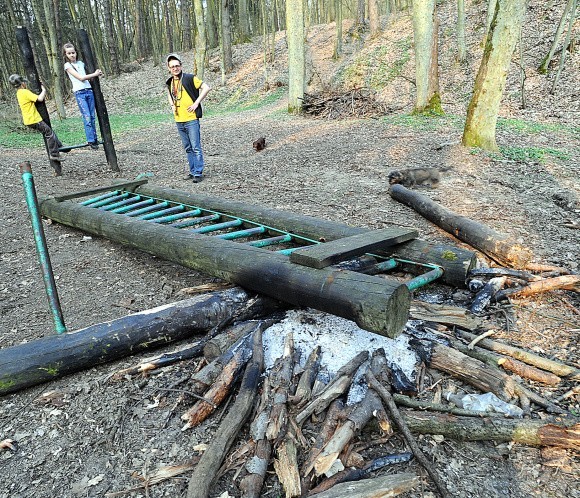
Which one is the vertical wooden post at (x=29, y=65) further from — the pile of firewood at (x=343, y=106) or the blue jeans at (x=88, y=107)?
the pile of firewood at (x=343, y=106)

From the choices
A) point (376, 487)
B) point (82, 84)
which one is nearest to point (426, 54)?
point (82, 84)

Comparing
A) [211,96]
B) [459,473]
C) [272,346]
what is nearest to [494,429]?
[459,473]

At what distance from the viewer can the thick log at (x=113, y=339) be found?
2477 millimetres

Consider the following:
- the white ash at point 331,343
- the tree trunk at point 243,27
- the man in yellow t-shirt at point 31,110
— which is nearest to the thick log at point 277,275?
the white ash at point 331,343

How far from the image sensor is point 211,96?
72.4ft

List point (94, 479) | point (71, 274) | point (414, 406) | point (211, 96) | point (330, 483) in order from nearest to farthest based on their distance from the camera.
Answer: point (330, 483)
point (94, 479)
point (414, 406)
point (71, 274)
point (211, 96)

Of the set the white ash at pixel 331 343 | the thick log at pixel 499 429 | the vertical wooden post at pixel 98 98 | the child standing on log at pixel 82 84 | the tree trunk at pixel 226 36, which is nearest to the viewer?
the thick log at pixel 499 429

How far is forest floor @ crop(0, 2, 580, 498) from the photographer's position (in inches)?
76.4

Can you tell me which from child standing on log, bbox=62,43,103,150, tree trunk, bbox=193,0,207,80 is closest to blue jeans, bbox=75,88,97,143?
child standing on log, bbox=62,43,103,150

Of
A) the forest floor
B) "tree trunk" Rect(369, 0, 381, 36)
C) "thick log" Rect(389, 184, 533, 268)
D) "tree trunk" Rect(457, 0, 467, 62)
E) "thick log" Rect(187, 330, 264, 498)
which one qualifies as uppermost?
"tree trunk" Rect(369, 0, 381, 36)

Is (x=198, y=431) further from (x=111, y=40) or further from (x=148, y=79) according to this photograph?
(x=111, y=40)

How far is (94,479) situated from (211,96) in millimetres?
22203

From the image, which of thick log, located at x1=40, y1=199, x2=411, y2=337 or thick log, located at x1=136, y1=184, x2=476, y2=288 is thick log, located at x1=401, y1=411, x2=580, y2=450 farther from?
thick log, located at x1=136, y1=184, x2=476, y2=288

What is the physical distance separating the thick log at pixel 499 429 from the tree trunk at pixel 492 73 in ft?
22.3
